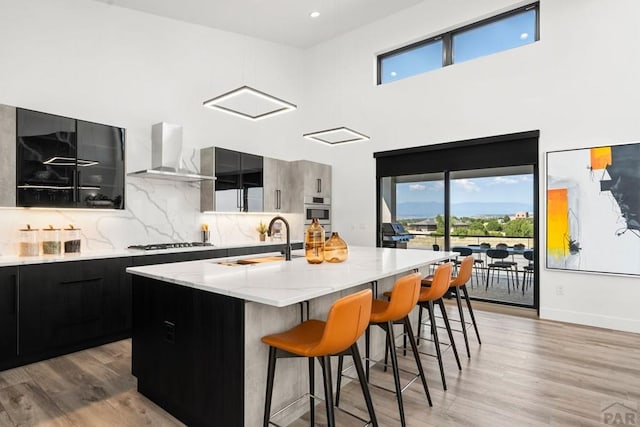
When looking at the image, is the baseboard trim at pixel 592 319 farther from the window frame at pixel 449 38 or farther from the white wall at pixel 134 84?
the white wall at pixel 134 84

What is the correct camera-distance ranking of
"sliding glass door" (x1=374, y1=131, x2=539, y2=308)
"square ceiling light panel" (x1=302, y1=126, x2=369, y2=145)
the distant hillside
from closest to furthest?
"square ceiling light panel" (x1=302, y1=126, x2=369, y2=145), "sliding glass door" (x1=374, y1=131, x2=539, y2=308), the distant hillside

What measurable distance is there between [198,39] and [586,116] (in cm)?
529

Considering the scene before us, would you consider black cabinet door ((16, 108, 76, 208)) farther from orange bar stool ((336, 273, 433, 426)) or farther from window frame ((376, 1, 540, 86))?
window frame ((376, 1, 540, 86))

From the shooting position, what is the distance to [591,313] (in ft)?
14.1

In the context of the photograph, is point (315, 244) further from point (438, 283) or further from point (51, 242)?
point (51, 242)

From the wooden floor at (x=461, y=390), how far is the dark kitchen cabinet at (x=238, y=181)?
2331 millimetres

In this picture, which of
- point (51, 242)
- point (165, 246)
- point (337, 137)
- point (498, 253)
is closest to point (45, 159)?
point (51, 242)

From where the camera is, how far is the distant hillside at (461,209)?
5051 millimetres

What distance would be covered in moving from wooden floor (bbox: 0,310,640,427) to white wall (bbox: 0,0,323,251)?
155 centimetres

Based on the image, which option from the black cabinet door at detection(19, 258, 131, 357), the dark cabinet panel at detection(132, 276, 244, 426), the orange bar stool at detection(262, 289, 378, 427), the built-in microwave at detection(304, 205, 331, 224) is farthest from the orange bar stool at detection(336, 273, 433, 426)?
the built-in microwave at detection(304, 205, 331, 224)

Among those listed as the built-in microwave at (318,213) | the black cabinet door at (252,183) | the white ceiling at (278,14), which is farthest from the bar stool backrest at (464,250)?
the white ceiling at (278,14)

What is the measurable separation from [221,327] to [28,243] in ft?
8.91

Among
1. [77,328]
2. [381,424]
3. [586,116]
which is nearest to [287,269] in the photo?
[381,424]

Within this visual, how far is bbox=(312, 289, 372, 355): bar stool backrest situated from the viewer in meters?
1.74
